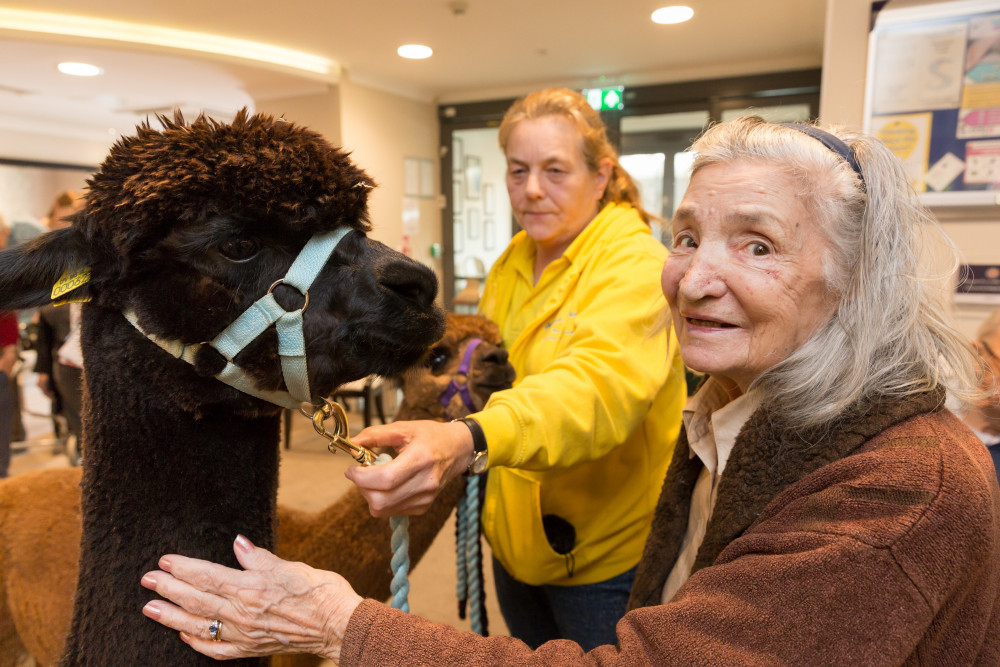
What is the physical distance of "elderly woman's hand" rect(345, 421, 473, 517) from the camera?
3.10 feet

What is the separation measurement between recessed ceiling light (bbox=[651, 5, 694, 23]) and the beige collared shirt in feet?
13.2

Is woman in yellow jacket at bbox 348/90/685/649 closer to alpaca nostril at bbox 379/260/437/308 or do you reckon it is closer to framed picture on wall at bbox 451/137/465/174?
alpaca nostril at bbox 379/260/437/308

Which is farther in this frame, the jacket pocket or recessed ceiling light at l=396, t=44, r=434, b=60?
recessed ceiling light at l=396, t=44, r=434, b=60

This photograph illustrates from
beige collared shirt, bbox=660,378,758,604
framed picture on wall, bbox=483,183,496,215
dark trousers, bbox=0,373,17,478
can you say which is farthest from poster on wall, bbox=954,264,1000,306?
framed picture on wall, bbox=483,183,496,215

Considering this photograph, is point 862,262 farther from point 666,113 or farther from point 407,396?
point 666,113

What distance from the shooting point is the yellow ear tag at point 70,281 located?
85 cm

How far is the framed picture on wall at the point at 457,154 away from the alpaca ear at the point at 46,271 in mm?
6857

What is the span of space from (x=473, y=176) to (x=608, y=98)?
1.89 m

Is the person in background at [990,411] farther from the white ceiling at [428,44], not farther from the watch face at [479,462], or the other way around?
the white ceiling at [428,44]

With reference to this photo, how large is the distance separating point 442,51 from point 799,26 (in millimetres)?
2897

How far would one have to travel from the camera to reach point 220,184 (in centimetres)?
82

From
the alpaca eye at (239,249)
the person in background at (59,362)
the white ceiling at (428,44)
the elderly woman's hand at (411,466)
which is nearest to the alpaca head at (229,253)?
the alpaca eye at (239,249)

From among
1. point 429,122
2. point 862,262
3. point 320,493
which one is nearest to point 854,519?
point 862,262

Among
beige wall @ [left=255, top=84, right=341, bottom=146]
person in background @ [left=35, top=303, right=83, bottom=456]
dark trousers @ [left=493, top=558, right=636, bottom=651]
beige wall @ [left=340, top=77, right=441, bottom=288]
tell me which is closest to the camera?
dark trousers @ [left=493, top=558, right=636, bottom=651]
